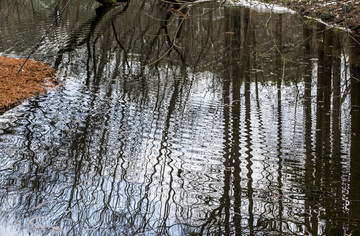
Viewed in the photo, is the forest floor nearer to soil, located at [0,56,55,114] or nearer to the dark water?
the dark water

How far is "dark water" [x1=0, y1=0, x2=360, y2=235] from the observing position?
3.85 meters

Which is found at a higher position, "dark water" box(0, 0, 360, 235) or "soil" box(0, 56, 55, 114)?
"soil" box(0, 56, 55, 114)

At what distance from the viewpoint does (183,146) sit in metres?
5.45

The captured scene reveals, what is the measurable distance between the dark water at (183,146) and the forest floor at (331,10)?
600 centimetres

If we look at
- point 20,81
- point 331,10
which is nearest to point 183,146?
point 20,81

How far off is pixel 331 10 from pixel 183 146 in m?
15.9

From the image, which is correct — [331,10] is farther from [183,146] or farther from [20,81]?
[183,146]

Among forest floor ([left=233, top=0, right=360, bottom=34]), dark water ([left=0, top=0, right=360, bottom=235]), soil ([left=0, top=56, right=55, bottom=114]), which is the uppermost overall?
forest floor ([left=233, top=0, right=360, bottom=34])

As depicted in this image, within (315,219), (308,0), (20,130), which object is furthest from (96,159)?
(308,0)

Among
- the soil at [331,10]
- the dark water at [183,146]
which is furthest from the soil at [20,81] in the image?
the soil at [331,10]

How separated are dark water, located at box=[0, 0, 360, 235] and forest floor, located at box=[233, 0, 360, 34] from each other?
600 centimetres

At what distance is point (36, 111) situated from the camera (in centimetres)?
639

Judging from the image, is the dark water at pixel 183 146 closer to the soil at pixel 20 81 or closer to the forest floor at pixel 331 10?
the soil at pixel 20 81

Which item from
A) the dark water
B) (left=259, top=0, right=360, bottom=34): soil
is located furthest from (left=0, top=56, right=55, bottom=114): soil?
(left=259, top=0, right=360, bottom=34): soil
